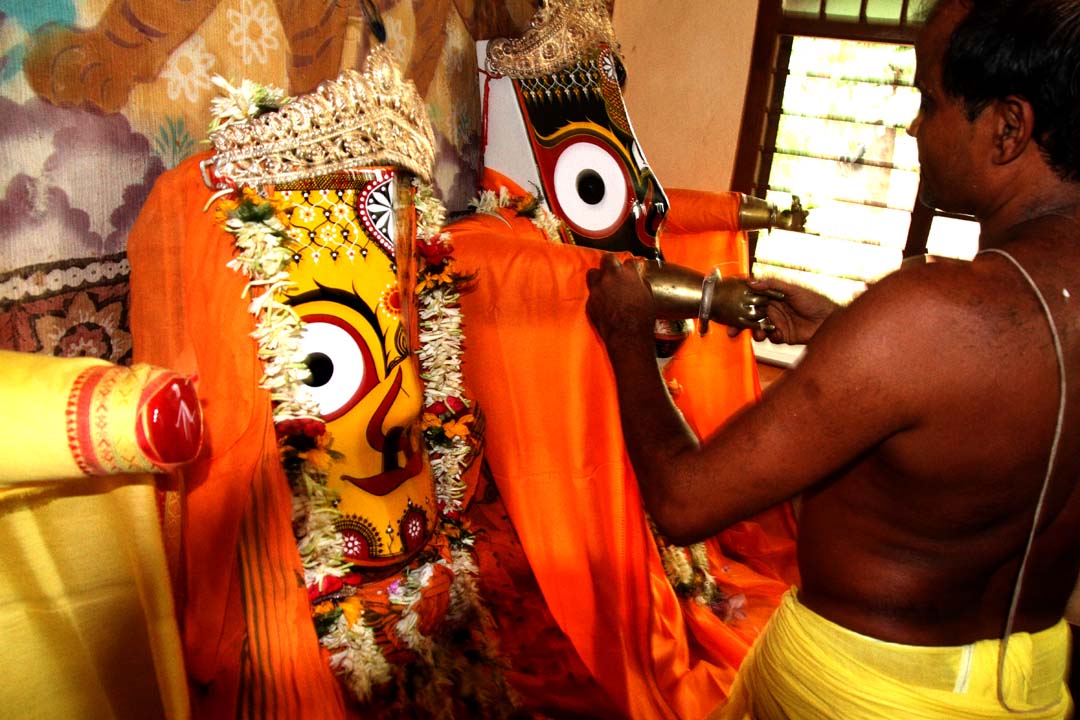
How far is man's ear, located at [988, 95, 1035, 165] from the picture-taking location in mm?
960

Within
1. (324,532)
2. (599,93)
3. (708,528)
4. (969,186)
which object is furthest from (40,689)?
(599,93)

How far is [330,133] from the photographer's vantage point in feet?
4.66

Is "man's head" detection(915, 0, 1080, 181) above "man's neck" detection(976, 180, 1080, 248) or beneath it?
above

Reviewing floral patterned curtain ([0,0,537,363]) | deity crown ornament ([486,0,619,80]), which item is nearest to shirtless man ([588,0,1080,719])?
floral patterned curtain ([0,0,537,363])

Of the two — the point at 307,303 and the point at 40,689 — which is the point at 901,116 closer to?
the point at 307,303

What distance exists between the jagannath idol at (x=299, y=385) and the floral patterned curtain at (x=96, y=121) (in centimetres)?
13

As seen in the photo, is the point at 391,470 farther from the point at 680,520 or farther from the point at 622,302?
the point at 680,520

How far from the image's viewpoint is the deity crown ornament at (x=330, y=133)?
4.48 feet

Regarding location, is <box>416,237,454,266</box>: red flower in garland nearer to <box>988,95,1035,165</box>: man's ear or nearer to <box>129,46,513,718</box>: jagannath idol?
<box>129,46,513,718</box>: jagannath idol

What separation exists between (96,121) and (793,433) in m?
1.29

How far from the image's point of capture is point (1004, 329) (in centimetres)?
91

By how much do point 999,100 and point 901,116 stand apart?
299cm

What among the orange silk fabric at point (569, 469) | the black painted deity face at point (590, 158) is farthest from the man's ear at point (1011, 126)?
the black painted deity face at point (590, 158)

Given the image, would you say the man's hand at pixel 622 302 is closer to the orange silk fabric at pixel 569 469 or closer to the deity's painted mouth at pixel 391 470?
the orange silk fabric at pixel 569 469
